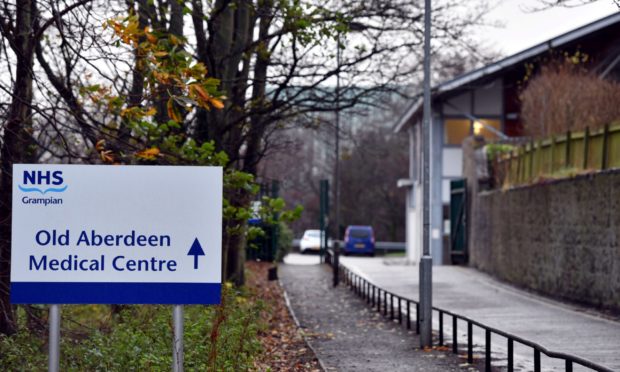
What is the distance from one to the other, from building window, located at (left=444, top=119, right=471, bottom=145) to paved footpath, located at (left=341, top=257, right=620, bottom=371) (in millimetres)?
12246

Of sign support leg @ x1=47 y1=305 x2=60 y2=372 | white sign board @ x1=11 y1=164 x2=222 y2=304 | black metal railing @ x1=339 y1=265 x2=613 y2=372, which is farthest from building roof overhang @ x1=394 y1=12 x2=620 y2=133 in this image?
sign support leg @ x1=47 y1=305 x2=60 y2=372

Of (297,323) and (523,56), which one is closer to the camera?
(297,323)

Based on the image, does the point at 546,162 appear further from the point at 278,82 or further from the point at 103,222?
the point at 103,222

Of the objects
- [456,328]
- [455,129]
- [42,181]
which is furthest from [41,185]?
[455,129]

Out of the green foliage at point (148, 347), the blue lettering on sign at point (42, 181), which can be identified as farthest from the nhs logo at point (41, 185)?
the green foliage at point (148, 347)

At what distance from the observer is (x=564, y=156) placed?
25.4 metres

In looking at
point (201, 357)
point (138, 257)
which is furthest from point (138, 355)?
point (138, 257)

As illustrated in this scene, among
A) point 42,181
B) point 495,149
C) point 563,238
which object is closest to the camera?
point 42,181

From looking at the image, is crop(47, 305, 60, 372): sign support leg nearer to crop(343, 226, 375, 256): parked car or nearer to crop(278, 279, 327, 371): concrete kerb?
crop(278, 279, 327, 371): concrete kerb

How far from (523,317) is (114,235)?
553 inches

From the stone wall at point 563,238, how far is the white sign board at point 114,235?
45.6 ft

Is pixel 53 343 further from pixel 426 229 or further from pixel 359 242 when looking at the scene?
pixel 359 242

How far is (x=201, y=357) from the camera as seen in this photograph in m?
11.1

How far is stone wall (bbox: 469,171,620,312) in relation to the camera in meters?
21.0
